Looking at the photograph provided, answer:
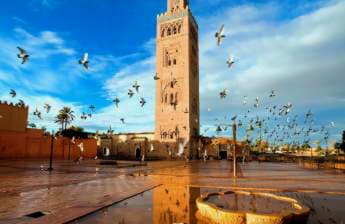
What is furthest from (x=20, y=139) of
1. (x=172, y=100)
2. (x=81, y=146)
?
(x=172, y=100)

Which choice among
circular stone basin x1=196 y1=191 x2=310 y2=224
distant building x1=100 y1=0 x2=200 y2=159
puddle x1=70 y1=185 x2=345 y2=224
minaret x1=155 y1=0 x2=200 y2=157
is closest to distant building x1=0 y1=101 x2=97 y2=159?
distant building x1=100 y1=0 x2=200 y2=159

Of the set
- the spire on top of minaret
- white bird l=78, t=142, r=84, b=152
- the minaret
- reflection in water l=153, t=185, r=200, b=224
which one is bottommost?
reflection in water l=153, t=185, r=200, b=224

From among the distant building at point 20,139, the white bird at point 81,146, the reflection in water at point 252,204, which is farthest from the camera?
the white bird at point 81,146

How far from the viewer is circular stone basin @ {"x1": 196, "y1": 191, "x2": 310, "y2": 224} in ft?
17.2

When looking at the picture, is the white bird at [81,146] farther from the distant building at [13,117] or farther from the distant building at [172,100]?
the distant building at [172,100]

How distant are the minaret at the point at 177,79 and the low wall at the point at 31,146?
62.0ft

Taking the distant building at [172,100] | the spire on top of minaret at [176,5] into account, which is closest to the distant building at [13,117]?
the distant building at [172,100]

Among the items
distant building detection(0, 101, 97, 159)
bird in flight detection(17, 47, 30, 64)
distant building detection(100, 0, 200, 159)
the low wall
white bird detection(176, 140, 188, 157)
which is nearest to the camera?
bird in flight detection(17, 47, 30, 64)

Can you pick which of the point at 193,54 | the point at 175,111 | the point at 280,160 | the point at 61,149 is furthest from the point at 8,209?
the point at 193,54

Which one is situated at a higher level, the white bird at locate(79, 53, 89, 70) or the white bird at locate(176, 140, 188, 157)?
the white bird at locate(79, 53, 89, 70)

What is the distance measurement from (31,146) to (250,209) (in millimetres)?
39654

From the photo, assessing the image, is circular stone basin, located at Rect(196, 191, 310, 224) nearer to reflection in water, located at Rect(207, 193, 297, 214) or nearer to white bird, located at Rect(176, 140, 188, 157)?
reflection in water, located at Rect(207, 193, 297, 214)

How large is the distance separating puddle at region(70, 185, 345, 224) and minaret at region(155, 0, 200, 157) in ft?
144

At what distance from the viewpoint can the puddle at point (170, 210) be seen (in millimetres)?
5824
